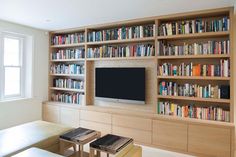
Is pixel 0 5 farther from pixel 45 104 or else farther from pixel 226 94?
pixel 226 94

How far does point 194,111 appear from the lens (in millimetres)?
3180

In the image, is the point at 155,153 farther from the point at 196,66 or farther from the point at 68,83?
the point at 68,83

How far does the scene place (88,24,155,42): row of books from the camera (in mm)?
3550

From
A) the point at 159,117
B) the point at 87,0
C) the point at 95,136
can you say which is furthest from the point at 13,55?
the point at 159,117

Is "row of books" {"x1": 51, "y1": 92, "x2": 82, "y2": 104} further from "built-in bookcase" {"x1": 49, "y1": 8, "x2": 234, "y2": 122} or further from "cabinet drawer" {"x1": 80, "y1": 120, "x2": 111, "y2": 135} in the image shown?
"cabinet drawer" {"x1": 80, "y1": 120, "x2": 111, "y2": 135}

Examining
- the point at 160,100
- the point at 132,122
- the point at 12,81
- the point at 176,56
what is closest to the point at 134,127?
the point at 132,122

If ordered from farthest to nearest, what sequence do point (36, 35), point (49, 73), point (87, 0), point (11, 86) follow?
point (49, 73), point (36, 35), point (11, 86), point (87, 0)

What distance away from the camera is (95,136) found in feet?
8.97

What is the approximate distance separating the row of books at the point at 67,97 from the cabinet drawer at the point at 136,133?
1229 millimetres

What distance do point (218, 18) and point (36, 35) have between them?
12.4ft

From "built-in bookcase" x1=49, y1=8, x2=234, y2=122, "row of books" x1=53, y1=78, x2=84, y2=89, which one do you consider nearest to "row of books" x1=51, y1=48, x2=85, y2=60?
"built-in bookcase" x1=49, y1=8, x2=234, y2=122

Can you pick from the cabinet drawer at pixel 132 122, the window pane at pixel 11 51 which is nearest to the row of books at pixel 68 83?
the window pane at pixel 11 51

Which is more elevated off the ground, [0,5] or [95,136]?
[0,5]

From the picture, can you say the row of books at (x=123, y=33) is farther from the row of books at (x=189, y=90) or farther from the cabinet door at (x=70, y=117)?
the cabinet door at (x=70, y=117)
